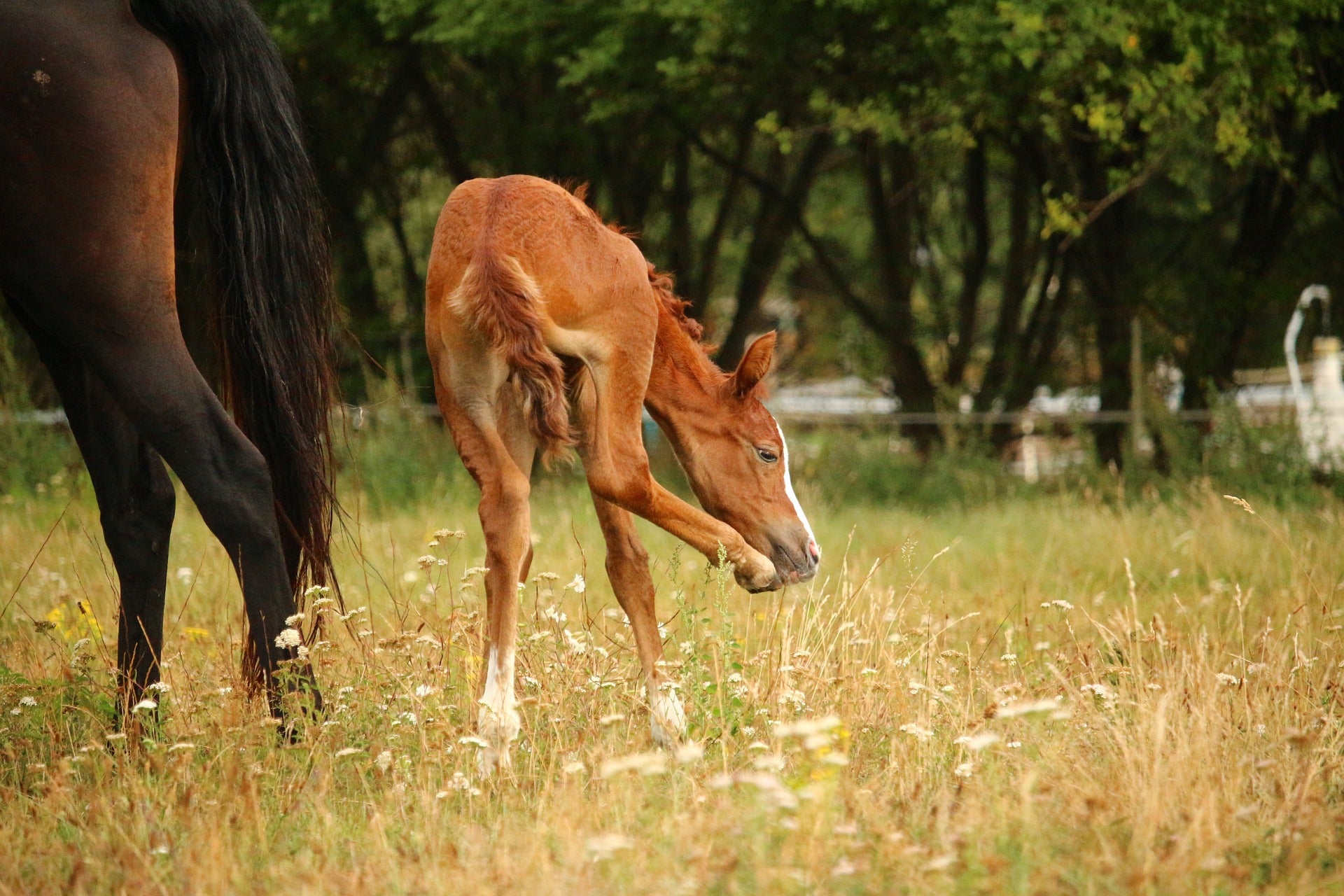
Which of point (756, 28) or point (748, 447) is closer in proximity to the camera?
point (748, 447)

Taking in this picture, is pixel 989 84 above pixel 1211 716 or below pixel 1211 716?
above

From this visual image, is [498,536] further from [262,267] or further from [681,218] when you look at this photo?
[681,218]

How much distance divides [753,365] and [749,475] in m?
0.38

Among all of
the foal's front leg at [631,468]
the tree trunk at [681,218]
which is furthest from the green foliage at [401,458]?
the foal's front leg at [631,468]

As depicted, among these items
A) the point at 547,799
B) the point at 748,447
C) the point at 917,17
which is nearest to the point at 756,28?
the point at 917,17

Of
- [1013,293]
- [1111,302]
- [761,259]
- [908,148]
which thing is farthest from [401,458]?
[1013,293]

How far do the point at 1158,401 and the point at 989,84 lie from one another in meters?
3.33

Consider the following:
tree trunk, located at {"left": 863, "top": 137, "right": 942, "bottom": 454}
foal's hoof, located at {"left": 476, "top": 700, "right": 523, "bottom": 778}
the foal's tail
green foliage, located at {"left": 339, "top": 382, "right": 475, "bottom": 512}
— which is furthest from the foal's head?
tree trunk, located at {"left": 863, "top": 137, "right": 942, "bottom": 454}

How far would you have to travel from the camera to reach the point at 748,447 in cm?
431

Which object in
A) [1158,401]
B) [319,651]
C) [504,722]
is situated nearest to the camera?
[504,722]

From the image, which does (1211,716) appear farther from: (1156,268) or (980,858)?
(1156,268)

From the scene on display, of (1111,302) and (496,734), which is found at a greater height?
(1111,302)

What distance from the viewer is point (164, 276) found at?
11.5 feet

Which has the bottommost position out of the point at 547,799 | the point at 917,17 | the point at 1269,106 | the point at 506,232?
the point at 547,799
